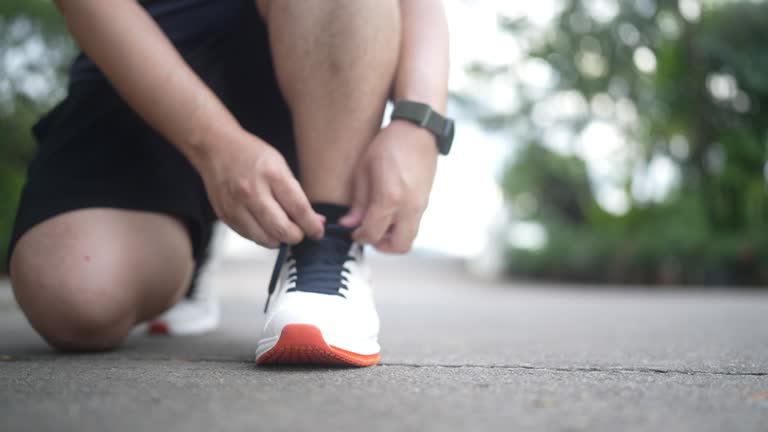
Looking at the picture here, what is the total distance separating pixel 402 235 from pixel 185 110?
34cm

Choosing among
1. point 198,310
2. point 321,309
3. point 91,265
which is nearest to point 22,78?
point 198,310

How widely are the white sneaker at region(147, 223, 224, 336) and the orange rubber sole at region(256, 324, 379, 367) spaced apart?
0.59 metres

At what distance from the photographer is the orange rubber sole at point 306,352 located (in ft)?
2.37

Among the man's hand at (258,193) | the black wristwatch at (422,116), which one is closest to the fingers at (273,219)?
the man's hand at (258,193)

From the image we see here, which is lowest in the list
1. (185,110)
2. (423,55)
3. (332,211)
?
(332,211)

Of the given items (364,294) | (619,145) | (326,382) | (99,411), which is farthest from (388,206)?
(619,145)

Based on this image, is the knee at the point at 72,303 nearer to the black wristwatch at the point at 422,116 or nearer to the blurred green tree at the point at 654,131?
the black wristwatch at the point at 422,116

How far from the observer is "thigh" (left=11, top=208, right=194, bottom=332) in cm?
92

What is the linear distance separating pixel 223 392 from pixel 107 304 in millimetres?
416

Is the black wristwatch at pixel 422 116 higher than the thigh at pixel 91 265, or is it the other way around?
the black wristwatch at pixel 422 116

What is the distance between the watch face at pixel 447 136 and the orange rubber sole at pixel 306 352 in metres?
0.32

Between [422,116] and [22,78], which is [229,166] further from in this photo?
[22,78]

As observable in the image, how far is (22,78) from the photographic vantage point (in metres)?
4.17

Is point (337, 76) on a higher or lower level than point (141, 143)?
higher
